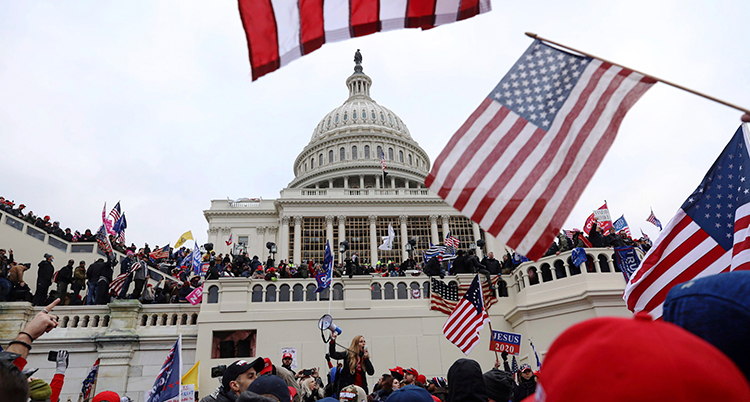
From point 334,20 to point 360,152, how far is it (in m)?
65.8

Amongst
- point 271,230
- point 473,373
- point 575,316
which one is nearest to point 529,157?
point 473,373

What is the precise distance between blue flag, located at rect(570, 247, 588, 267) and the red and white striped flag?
41.3ft

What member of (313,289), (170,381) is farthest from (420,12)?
(313,289)

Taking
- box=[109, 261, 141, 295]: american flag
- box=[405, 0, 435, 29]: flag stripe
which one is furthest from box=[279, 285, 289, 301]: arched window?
Result: box=[405, 0, 435, 29]: flag stripe

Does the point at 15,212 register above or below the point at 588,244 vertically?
above

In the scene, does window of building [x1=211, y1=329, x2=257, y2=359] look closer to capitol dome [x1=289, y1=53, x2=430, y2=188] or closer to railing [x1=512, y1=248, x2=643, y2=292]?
railing [x1=512, y1=248, x2=643, y2=292]

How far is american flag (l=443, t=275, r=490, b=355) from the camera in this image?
36.5 ft

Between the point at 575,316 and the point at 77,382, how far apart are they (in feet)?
50.3

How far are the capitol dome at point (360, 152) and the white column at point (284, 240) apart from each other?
17.4 metres

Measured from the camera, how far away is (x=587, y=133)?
4.19 meters

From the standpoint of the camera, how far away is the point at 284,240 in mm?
47562

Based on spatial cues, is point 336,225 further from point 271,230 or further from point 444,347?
point 444,347

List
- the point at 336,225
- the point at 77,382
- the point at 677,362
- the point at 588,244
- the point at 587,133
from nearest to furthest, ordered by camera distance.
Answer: the point at 677,362, the point at 587,133, the point at 77,382, the point at 588,244, the point at 336,225

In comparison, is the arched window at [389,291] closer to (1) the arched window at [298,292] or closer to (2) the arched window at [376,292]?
(2) the arched window at [376,292]
